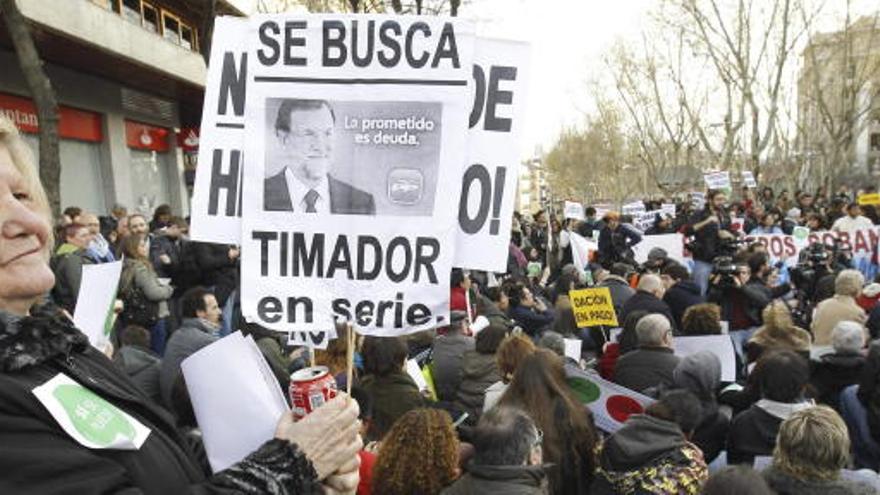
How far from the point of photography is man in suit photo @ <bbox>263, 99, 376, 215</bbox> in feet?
8.80

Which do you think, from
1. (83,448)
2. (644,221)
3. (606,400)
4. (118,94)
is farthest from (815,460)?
(118,94)

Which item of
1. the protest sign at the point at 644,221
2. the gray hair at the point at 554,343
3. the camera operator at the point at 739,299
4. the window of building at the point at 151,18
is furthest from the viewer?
the window of building at the point at 151,18

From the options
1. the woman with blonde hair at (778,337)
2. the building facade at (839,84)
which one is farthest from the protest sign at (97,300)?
the building facade at (839,84)

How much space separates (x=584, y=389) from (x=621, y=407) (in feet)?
0.80

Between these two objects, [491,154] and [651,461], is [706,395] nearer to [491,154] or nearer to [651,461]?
[651,461]

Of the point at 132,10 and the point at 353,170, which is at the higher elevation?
the point at 132,10

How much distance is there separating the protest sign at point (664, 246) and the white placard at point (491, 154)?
9.86 meters

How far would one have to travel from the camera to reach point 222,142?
2.93m

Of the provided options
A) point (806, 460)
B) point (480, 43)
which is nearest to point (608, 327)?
point (806, 460)

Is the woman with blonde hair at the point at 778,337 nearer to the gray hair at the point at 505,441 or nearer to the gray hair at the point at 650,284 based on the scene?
the gray hair at the point at 650,284

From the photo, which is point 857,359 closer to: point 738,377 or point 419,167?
point 738,377

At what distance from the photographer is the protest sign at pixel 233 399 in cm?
195

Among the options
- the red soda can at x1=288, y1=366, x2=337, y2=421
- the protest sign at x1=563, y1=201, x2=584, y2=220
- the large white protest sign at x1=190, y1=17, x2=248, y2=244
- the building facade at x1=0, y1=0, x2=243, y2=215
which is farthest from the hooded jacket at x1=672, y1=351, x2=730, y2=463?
the protest sign at x1=563, y1=201, x2=584, y2=220

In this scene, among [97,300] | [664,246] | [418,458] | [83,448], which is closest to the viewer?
[83,448]
